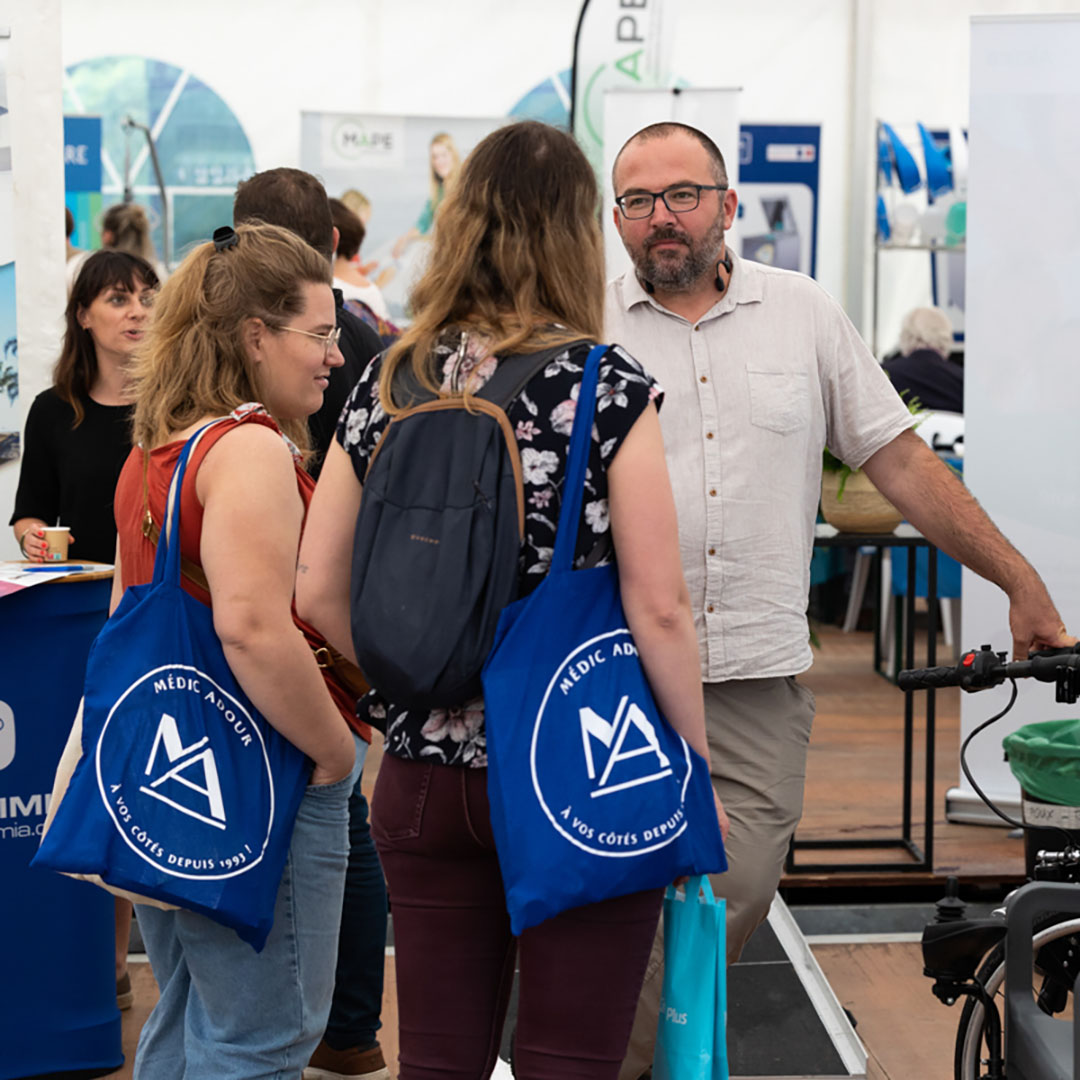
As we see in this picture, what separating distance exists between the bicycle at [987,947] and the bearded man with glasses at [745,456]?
387 millimetres

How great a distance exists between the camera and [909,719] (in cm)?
374

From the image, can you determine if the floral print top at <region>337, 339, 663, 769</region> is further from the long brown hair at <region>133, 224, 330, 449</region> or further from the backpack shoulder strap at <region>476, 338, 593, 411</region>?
the long brown hair at <region>133, 224, 330, 449</region>

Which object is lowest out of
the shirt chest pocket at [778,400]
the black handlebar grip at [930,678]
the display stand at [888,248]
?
the black handlebar grip at [930,678]

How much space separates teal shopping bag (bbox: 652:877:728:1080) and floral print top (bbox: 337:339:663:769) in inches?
11.7

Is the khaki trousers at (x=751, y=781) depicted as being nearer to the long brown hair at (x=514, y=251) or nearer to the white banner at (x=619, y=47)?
the long brown hair at (x=514, y=251)

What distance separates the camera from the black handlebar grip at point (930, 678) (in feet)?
5.99

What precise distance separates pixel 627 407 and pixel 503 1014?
68 cm

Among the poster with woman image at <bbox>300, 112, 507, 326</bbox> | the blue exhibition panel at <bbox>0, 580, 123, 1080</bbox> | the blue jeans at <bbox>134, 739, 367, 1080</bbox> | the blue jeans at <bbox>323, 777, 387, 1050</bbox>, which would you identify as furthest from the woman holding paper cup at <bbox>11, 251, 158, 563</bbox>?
the poster with woman image at <bbox>300, 112, 507, 326</bbox>

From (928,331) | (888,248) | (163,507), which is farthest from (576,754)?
(888,248)

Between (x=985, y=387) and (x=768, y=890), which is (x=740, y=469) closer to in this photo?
(x=768, y=890)

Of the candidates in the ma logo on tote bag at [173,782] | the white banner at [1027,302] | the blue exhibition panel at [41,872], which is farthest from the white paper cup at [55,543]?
the white banner at [1027,302]

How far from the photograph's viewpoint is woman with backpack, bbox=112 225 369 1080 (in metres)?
1.62

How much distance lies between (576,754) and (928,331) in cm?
593

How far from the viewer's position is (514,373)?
4.60ft
